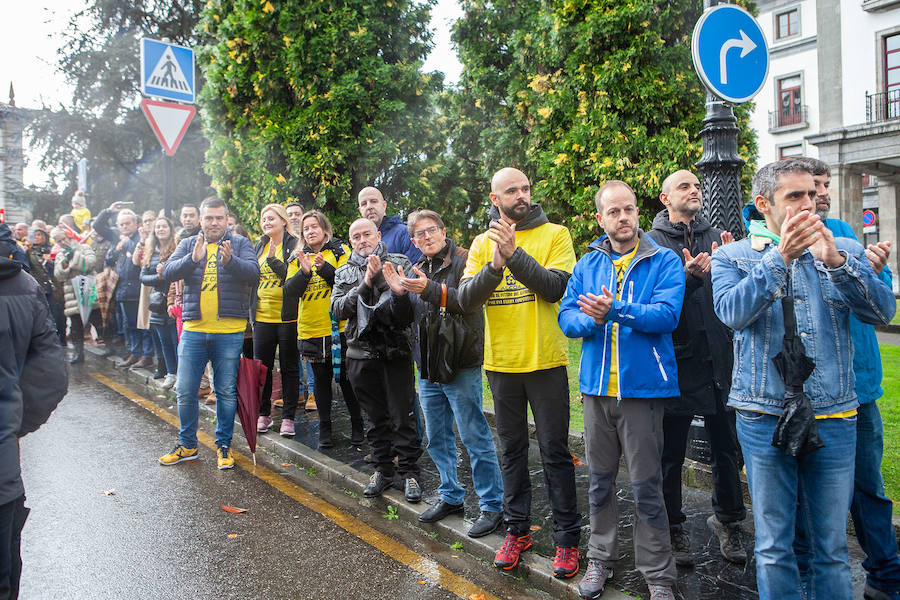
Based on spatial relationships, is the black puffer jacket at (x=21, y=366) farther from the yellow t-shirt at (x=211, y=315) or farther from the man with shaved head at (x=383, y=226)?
the man with shaved head at (x=383, y=226)

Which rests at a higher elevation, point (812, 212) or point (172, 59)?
point (172, 59)

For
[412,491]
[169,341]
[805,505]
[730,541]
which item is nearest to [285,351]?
[169,341]

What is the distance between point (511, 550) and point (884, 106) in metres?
25.8

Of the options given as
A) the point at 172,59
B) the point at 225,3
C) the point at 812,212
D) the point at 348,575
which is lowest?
the point at 348,575

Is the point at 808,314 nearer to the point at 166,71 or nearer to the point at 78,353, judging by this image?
the point at 166,71

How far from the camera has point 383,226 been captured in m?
6.32

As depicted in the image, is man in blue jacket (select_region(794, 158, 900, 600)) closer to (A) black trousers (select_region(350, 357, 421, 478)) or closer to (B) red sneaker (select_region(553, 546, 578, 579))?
(B) red sneaker (select_region(553, 546, 578, 579))

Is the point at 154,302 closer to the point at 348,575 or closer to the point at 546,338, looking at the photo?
the point at 348,575

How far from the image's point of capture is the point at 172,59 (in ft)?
28.9

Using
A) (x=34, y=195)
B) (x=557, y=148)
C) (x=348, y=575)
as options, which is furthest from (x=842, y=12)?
(x=34, y=195)

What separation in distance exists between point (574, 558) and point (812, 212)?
2.16m

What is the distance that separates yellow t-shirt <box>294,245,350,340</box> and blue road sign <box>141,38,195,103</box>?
159 inches

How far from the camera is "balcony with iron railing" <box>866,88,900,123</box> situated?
913 inches

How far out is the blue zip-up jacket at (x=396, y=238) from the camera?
6.12m
